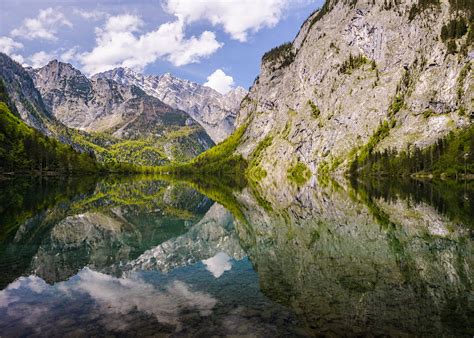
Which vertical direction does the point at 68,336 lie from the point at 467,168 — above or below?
below

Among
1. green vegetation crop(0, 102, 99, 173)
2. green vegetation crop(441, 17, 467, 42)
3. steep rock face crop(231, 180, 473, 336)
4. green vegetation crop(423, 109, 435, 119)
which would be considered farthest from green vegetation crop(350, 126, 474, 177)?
green vegetation crop(0, 102, 99, 173)

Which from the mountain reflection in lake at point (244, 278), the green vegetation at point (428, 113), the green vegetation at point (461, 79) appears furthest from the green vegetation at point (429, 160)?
the mountain reflection in lake at point (244, 278)

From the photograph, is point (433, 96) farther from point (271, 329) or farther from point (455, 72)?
point (271, 329)

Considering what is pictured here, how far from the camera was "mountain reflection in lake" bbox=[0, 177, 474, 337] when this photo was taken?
1526 cm

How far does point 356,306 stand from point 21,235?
3207 centimetres

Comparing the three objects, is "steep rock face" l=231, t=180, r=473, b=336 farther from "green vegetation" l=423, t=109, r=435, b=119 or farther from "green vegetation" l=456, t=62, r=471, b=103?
"green vegetation" l=423, t=109, r=435, b=119

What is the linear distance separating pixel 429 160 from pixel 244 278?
16291 centimetres

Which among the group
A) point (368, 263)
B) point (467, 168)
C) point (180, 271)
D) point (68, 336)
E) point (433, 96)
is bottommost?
point (68, 336)

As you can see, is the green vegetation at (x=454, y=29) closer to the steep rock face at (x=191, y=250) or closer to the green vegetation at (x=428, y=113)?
the green vegetation at (x=428, y=113)

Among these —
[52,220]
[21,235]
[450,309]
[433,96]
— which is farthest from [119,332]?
[433,96]

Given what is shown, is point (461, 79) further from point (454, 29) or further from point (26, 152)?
point (26, 152)

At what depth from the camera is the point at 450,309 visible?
650 inches

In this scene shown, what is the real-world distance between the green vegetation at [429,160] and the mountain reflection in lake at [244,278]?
11819 cm

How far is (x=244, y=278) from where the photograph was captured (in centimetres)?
2289
